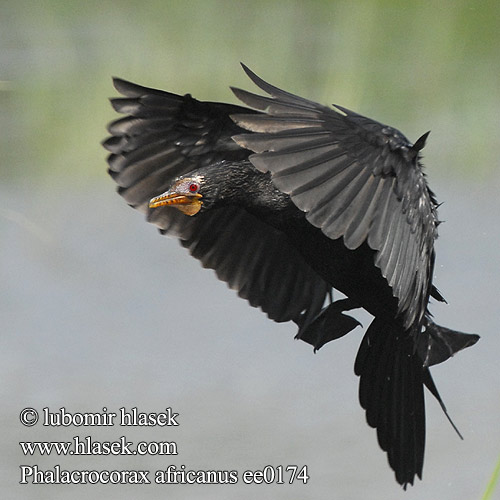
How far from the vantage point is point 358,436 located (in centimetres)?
555

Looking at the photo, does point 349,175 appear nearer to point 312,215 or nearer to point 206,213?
point 312,215

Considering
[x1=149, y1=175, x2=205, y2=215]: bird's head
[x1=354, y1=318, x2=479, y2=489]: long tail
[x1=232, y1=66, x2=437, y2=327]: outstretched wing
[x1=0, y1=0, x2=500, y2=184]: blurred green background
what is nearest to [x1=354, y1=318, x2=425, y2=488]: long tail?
[x1=354, y1=318, x2=479, y2=489]: long tail

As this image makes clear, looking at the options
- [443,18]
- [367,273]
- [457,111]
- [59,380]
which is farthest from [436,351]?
[443,18]

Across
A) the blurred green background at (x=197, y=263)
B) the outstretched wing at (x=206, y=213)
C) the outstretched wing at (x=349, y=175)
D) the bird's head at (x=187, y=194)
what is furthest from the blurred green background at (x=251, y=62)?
the outstretched wing at (x=349, y=175)

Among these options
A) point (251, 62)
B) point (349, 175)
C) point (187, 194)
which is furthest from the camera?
point (251, 62)

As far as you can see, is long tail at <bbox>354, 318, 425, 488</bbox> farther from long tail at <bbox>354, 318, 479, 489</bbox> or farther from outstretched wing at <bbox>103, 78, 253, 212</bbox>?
outstretched wing at <bbox>103, 78, 253, 212</bbox>

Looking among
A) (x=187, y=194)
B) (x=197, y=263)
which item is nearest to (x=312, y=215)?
(x=187, y=194)

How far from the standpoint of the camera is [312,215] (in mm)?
3895

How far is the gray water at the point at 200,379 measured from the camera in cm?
544

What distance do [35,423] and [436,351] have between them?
1.75 metres

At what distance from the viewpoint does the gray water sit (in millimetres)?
5438

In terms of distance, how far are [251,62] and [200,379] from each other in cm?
256

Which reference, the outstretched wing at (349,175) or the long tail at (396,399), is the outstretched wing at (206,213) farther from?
the outstretched wing at (349,175)

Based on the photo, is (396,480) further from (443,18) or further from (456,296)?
(443,18)
